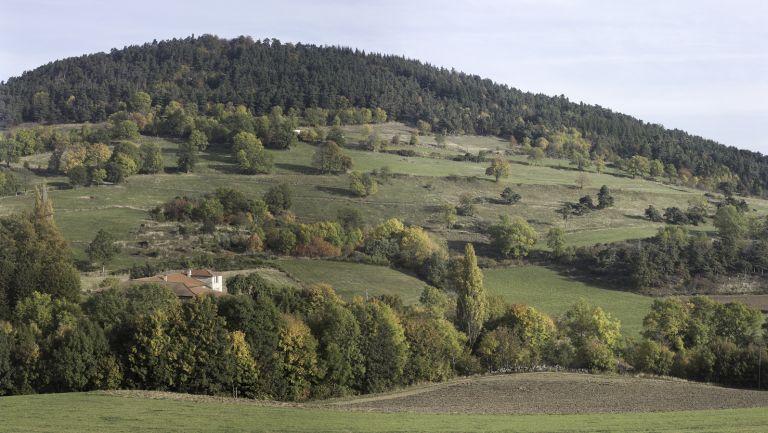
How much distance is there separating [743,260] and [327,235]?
47.5 m

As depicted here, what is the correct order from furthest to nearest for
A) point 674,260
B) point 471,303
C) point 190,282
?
point 674,260
point 190,282
point 471,303

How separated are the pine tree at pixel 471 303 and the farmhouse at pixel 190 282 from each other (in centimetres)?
2114

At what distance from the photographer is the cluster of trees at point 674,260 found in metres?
90.6

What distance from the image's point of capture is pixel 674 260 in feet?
304

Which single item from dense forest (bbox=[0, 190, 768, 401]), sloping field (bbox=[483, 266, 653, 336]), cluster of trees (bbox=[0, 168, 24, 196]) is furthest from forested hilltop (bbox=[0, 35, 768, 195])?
dense forest (bbox=[0, 190, 768, 401])

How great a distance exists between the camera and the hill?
3381 centimetres

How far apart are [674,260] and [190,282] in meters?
53.0

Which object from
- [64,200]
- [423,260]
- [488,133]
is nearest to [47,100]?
[64,200]

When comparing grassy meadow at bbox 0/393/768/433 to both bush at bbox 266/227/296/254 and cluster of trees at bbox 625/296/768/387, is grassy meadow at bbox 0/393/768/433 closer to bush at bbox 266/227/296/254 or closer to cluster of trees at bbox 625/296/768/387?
cluster of trees at bbox 625/296/768/387

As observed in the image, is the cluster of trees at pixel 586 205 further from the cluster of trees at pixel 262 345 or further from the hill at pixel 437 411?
the hill at pixel 437 411

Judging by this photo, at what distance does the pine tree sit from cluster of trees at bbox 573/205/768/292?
3249cm

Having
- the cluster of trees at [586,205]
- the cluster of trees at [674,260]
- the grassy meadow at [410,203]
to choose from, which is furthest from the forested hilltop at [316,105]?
the cluster of trees at [674,260]

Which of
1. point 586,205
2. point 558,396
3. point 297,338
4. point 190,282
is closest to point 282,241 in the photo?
point 190,282

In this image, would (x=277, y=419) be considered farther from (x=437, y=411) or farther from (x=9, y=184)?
(x=9, y=184)
